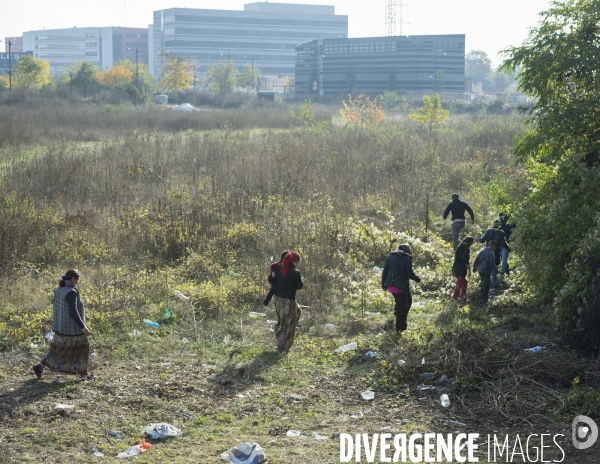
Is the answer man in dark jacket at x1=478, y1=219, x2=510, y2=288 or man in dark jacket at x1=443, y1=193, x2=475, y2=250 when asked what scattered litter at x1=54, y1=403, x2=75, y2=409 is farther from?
man in dark jacket at x1=443, y1=193, x2=475, y2=250

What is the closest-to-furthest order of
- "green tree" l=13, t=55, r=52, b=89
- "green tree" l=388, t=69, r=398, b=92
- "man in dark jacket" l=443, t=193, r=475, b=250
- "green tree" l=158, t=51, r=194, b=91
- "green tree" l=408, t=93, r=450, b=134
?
"man in dark jacket" l=443, t=193, r=475, b=250 < "green tree" l=408, t=93, r=450, b=134 < "green tree" l=13, t=55, r=52, b=89 < "green tree" l=158, t=51, r=194, b=91 < "green tree" l=388, t=69, r=398, b=92

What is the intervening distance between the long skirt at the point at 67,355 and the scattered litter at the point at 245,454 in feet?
8.45

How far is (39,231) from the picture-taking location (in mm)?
14148

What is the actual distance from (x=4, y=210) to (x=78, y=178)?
534cm

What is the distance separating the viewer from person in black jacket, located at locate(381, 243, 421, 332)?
9.92 metres

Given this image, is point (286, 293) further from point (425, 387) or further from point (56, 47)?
point (56, 47)

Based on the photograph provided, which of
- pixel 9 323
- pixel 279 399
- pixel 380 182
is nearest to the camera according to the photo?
pixel 279 399

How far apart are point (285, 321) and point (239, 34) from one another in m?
137

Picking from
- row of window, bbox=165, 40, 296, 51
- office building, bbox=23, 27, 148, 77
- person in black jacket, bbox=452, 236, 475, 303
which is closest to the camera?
person in black jacket, bbox=452, 236, 475, 303

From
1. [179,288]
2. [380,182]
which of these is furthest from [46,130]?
[179,288]

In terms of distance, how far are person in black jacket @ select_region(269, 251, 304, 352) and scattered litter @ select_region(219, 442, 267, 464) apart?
314 centimetres

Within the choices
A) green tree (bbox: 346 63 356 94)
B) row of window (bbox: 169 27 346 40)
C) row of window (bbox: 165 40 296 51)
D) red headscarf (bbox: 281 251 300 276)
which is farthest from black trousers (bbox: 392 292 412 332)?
row of window (bbox: 169 27 346 40)

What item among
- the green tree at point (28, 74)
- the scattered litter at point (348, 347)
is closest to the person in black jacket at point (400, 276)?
the scattered litter at point (348, 347)

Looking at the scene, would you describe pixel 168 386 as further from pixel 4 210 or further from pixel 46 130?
pixel 46 130
